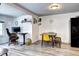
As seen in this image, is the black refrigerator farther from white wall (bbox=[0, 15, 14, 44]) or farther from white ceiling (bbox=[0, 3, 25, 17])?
white wall (bbox=[0, 15, 14, 44])

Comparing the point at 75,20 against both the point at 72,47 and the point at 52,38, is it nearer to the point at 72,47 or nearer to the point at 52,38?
the point at 72,47

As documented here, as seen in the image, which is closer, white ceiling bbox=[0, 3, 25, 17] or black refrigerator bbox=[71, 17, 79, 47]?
white ceiling bbox=[0, 3, 25, 17]

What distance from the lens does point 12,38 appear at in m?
2.43

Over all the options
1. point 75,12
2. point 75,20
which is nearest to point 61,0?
point 75,12

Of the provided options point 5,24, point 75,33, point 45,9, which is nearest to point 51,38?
point 45,9

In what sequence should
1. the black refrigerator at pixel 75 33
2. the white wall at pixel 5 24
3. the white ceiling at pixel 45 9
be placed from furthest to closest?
the black refrigerator at pixel 75 33, the white ceiling at pixel 45 9, the white wall at pixel 5 24

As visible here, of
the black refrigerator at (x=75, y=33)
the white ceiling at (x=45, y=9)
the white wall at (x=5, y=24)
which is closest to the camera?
the white wall at (x=5, y=24)

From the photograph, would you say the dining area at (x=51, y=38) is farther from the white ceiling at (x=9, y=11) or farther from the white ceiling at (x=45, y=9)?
the white ceiling at (x=9, y=11)

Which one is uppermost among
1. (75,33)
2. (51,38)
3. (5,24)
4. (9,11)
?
(9,11)

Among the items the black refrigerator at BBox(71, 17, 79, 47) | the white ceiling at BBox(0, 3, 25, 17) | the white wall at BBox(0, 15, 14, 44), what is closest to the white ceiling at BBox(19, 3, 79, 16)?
the white ceiling at BBox(0, 3, 25, 17)

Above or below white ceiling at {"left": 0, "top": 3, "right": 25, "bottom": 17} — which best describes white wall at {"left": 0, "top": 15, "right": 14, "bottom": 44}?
below

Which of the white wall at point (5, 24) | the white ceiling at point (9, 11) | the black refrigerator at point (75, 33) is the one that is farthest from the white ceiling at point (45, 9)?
the black refrigerator at point (75, 33)

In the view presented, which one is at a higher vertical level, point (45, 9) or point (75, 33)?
point (45, 9)

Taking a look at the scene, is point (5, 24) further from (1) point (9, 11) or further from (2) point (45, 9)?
(2) point (45, 9)
